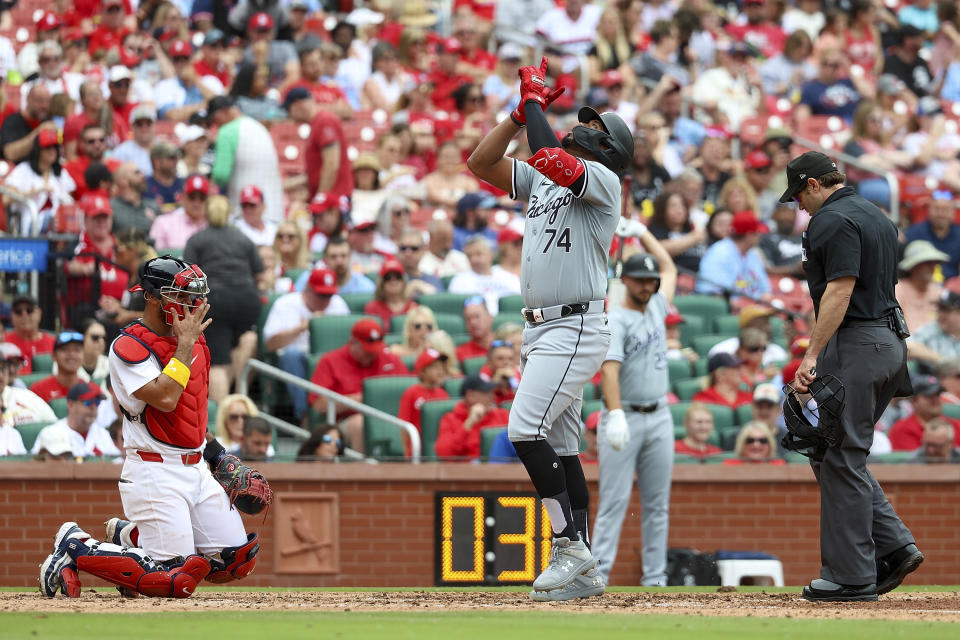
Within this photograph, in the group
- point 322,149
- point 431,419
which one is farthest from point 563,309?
point 322,149

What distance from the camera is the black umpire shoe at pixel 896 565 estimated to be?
7109 millimetres

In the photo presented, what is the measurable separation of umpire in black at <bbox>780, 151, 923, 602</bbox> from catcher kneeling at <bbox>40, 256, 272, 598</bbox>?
2799 millimetres

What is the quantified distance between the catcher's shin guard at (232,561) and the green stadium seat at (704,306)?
268 inches

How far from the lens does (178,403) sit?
23.8 feet

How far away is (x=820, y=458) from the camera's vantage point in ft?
23.3

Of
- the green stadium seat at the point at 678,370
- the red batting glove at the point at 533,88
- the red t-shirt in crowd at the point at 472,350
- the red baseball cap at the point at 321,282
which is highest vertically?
the red batting glove at the point at 533,88

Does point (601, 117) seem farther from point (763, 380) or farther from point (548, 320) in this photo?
point (763, 380)

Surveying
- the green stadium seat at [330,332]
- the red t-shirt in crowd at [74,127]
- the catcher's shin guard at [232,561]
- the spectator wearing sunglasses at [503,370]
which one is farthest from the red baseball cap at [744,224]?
the catcher's shin guard at [232,561]

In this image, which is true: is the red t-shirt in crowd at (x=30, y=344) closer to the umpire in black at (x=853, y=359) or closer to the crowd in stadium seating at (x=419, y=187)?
the crowd in stadium seating at (x=419, y=187)

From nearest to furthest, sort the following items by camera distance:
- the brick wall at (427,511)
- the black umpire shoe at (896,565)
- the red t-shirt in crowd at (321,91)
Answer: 1. the black umpire shoe at (896,565)
2. the brick wall at (427,511)
3. the red t-shirt in crowd at (321,91)

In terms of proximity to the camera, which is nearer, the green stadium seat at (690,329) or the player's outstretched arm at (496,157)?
the player's outstretched arm at (496,157)

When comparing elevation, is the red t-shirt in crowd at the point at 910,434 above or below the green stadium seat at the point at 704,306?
below

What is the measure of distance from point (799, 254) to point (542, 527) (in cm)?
599

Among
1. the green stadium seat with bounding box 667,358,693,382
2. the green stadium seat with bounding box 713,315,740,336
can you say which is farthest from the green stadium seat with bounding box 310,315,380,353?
the green stadium seat with bounding box 713,315,740,336
